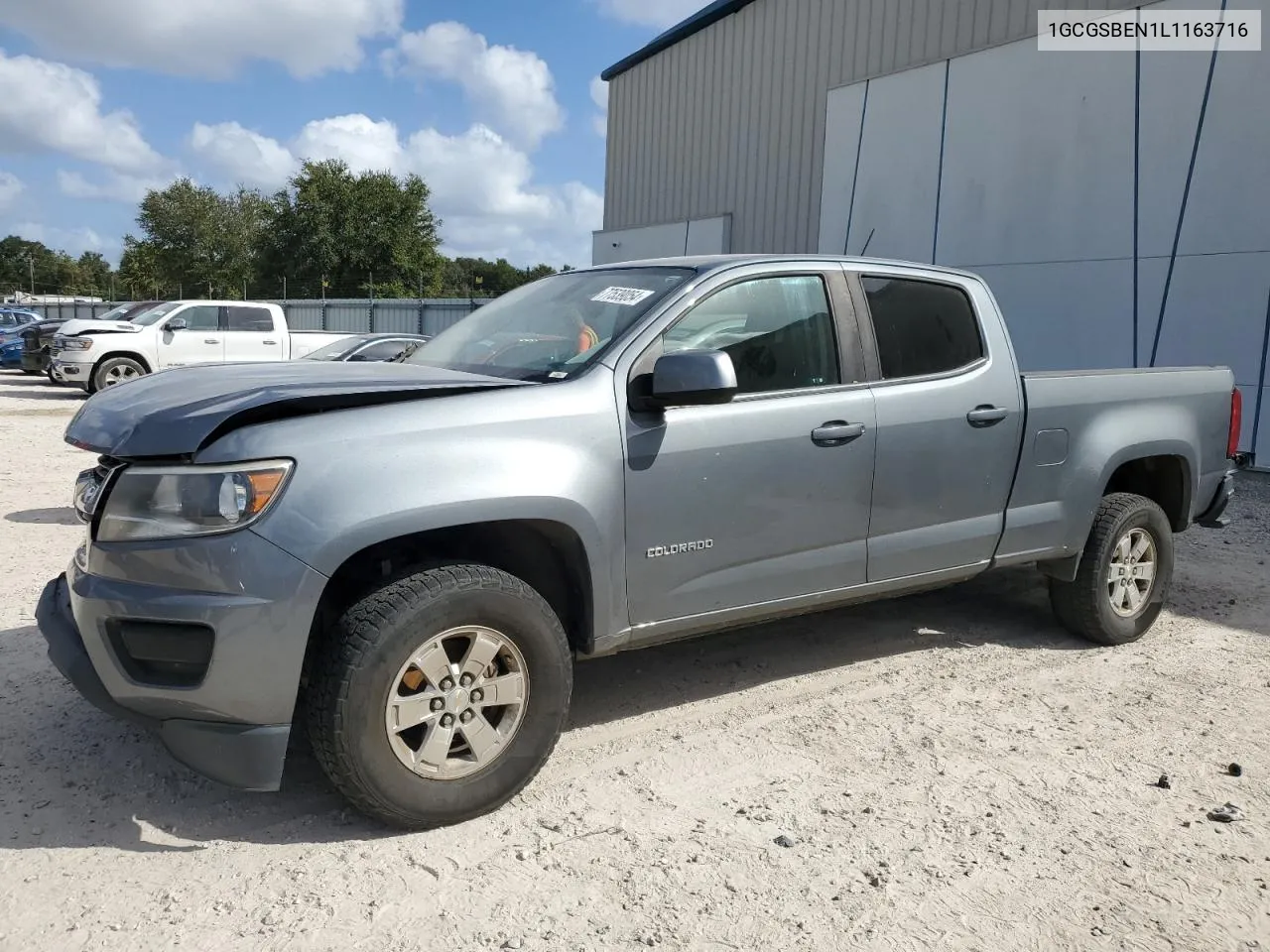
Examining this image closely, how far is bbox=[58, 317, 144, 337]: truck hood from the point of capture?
16656 millimetres

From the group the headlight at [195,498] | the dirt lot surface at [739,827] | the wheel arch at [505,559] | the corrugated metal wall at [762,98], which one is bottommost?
the dirt lot surface at [739,827]

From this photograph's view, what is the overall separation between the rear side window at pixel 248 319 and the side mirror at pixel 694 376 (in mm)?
15255

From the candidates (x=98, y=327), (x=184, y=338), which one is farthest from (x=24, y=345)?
(x=184, y=338)

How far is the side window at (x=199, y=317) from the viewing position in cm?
1686

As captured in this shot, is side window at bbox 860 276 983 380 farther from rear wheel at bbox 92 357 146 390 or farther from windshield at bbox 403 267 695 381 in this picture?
rear wheel at bbox 92 357 146 390

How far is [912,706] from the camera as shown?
4.05 metres

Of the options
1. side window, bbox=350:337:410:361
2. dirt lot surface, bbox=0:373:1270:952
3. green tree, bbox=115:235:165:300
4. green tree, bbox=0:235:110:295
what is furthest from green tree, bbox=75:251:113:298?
dirt lot surface, bbox=0:373:1270:952

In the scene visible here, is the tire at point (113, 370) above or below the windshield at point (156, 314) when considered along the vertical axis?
below

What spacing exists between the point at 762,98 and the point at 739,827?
624 inches

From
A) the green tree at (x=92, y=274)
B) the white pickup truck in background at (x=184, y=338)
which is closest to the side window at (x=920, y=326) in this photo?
the white pickup truck in background at (x=184, y=338)

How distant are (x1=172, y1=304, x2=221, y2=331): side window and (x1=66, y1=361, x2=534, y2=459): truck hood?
14.7 m

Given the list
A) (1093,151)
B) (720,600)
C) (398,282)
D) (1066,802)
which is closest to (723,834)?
(720,600)

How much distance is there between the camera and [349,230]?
172ft

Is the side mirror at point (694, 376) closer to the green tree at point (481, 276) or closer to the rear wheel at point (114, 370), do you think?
the rear wheel at point (114, 370)
